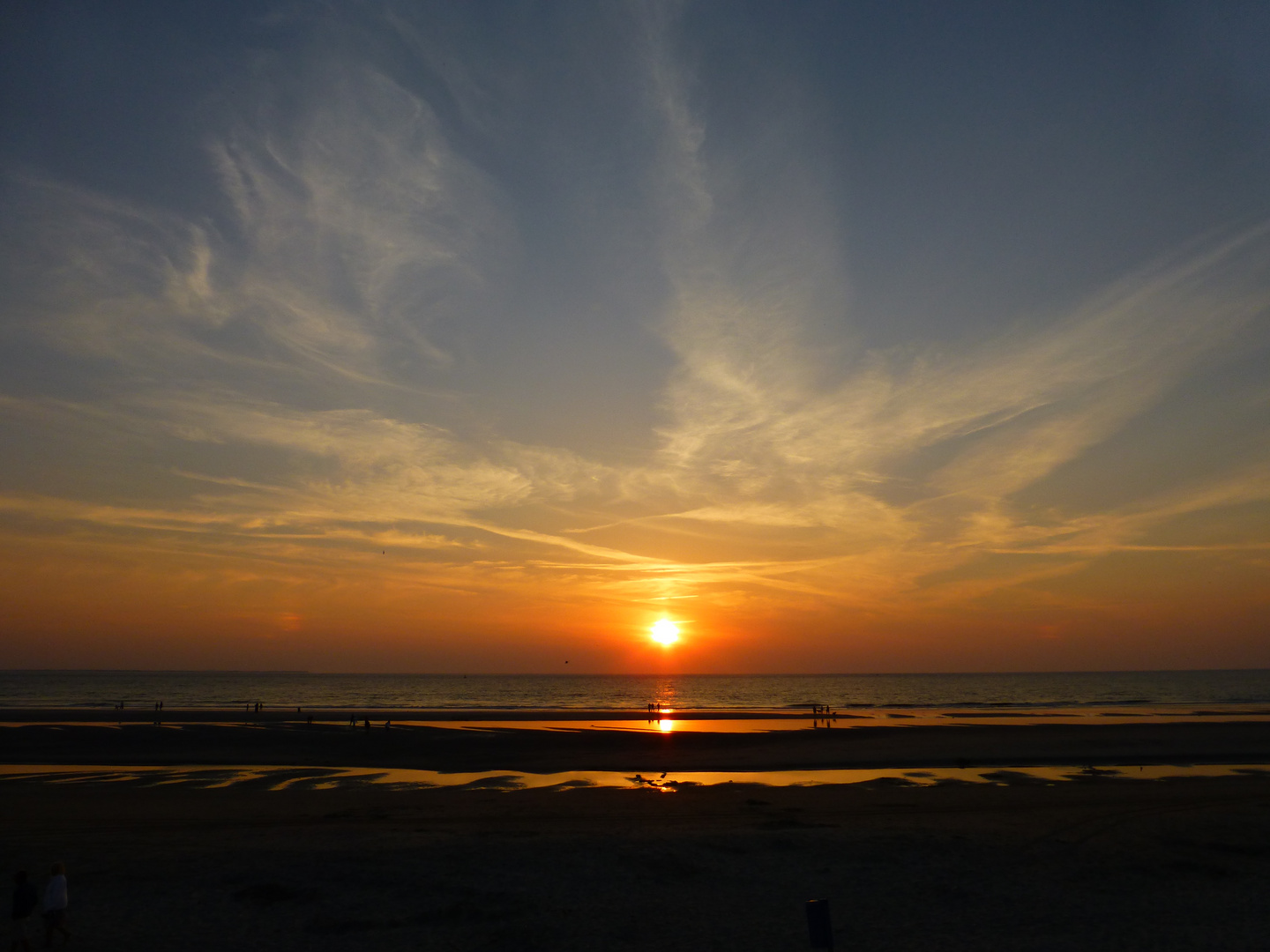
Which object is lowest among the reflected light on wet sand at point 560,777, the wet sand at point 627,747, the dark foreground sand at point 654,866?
the dark foreground sand at point 654,866

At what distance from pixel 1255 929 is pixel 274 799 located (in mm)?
30374

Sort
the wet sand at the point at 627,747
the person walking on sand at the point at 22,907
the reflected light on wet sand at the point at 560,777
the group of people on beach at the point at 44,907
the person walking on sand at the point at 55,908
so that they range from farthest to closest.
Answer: the wet sand at the point at 627,747 → the reflected light on wet sand at the point at 560,777 → the person walking on sand at the point at 55,908 → the group of people on beach at the point at 44,907 → the person walking on sand at the point at 22,907

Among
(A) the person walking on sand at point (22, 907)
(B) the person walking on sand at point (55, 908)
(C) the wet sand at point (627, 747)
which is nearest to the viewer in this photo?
(A) the person walking on sand at point (22, 907)

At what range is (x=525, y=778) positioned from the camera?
35.8 m

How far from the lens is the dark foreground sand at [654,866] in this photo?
50.7 ft

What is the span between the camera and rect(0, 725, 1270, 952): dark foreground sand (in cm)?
1545

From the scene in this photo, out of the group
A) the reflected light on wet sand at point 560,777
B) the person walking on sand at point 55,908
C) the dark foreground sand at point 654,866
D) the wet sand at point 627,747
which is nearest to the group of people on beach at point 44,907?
the person walking on sand at point 55,908

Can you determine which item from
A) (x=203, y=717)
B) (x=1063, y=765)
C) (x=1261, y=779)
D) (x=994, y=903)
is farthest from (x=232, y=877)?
(x=203, y=717)

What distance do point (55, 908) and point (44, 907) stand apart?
0.18m

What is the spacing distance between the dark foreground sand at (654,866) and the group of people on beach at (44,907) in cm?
69

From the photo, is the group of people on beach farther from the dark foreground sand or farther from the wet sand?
the wet sand

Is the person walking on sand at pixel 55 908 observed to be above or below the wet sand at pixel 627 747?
below

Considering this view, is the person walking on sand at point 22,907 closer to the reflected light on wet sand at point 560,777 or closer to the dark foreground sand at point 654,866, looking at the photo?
the dark foreground sand at point 654,866

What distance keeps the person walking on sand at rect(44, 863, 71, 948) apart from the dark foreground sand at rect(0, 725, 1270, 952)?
568mm
